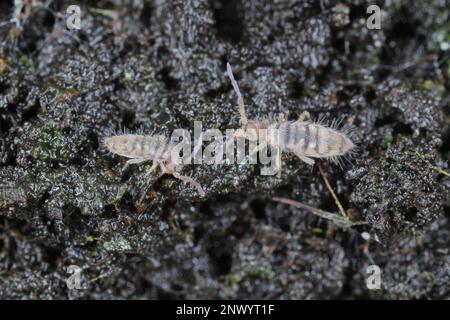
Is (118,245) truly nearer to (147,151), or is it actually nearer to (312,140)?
(147,151)

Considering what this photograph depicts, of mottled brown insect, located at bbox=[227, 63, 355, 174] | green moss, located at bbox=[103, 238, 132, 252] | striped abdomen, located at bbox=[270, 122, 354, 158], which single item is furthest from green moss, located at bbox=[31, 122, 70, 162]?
striped abdomen, located at bbox=[270, 122, 354, 158]

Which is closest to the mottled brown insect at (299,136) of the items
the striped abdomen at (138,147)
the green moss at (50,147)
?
the striped abdomen at (138,147)

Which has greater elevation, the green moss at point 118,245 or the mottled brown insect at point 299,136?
the mottled brown insect at point 299,136

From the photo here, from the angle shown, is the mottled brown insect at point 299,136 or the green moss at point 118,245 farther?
the green moss at point 118,245

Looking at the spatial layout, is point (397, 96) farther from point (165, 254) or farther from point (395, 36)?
point (165, 254)

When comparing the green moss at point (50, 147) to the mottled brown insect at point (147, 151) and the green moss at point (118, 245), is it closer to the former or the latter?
the mottled brown insect at point (147, 151)

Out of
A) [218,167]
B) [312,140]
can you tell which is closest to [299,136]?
[312,140]

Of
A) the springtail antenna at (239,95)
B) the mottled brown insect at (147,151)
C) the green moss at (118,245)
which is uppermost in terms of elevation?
the springtail antenna at (239,95)

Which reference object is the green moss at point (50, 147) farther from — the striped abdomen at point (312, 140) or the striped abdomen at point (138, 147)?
the striped abdomen at point (312, 140)
